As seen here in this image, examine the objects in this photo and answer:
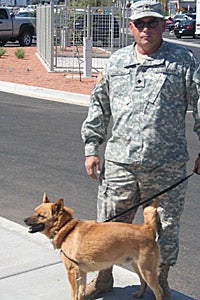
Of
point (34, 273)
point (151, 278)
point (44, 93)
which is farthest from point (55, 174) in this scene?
point (44, 93)

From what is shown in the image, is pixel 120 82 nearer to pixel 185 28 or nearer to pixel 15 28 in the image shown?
pixel 15 28

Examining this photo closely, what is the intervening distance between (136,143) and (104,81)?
0.47m

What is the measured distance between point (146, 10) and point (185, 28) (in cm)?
4742

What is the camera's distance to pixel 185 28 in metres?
50.7

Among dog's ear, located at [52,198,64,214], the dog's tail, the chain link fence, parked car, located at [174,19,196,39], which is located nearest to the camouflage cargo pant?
the dog's tail

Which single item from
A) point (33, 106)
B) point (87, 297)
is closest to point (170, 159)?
point (87, 297)

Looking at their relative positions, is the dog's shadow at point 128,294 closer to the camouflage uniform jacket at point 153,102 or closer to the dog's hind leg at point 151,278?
the dog's hind leg at point 151,278

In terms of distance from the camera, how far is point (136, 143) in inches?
173

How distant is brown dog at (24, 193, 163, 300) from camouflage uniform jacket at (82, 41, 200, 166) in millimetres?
354

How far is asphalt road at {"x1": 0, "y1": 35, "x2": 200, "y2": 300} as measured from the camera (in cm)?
614

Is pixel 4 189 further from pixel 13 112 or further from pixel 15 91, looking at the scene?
pixel 15 91

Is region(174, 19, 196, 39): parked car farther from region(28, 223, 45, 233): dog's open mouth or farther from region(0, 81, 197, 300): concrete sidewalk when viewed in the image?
region(28, 223, 45, 233): dog's open mouth

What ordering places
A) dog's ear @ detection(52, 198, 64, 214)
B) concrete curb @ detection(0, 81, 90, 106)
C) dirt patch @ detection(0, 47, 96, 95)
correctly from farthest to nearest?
1. dirt patch @ detection(0, 47, 96, 95)
2. concrete curb @ detection(0, 81, 90, 106)
3. dog's ear @ detection(52, 198, 64, 214)

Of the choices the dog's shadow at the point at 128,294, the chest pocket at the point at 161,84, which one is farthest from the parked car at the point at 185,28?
the chest pocket at the point at 161,84
